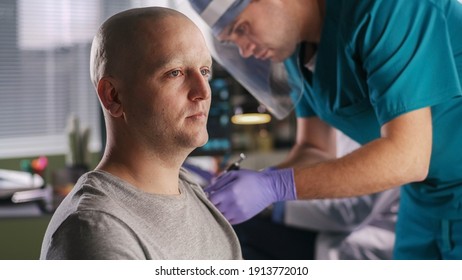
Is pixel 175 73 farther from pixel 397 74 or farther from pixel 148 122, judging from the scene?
pixel 397 74

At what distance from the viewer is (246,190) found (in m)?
1.28

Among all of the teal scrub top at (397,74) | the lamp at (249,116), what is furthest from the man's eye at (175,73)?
the lamp at (249,116)

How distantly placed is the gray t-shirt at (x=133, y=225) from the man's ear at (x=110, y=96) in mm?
107

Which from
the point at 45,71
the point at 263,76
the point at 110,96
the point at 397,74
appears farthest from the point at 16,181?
the point at 397,74

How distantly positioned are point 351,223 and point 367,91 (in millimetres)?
1242

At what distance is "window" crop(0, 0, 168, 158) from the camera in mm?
1659

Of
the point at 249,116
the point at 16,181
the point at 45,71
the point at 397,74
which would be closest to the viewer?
the point at 397,74

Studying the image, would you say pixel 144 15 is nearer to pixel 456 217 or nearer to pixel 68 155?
pixel 456 217

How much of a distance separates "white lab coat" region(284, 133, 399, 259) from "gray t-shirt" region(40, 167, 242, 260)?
4.21 ft

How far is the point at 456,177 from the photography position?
55.0 inches

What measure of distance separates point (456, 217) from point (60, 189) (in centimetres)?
141
